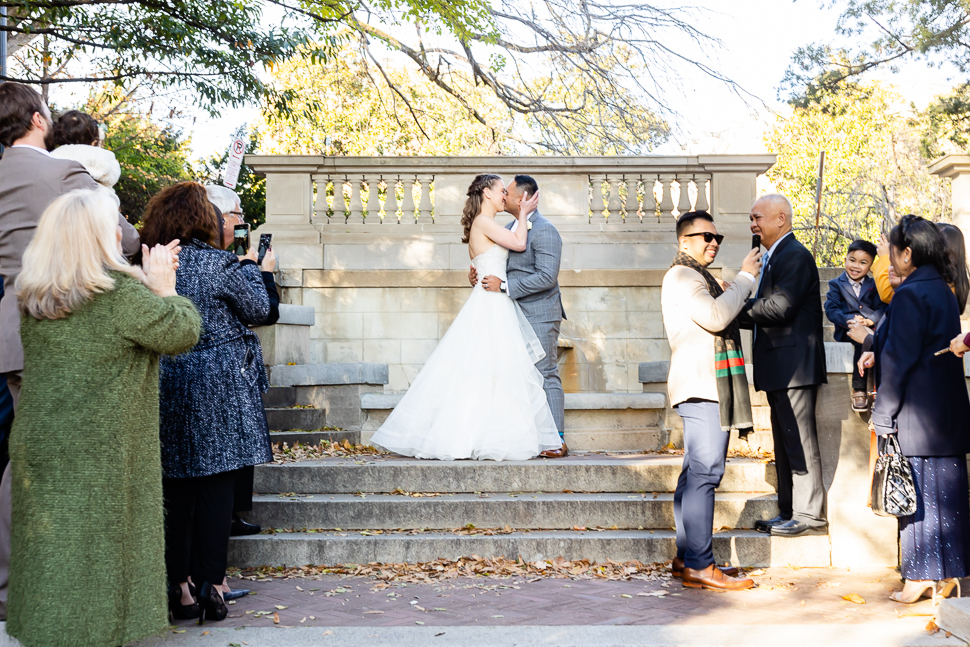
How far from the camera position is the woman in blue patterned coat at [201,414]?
414cm

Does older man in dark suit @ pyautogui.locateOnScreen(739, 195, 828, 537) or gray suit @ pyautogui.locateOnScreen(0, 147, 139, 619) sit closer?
gray suit @ pyautogui.locateOnScreen(0, 147, 139, 619)

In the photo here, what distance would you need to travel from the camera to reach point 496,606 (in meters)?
4.47

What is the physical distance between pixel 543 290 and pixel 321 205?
5.24m

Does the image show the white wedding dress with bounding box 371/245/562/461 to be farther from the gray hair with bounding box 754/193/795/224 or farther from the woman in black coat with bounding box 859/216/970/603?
the woman in black coat with bounding box 859/216/970/603

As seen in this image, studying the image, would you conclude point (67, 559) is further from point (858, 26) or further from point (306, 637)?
point (858, 26)

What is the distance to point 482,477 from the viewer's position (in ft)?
20.1

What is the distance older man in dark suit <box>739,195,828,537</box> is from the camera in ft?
17.3

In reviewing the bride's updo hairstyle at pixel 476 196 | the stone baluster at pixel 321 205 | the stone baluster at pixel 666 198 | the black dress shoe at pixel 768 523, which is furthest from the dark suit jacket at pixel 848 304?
the stone baluster at pixel 321 205

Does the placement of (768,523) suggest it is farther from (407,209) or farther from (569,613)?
(407,209)

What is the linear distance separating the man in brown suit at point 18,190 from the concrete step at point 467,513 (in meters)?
2.25

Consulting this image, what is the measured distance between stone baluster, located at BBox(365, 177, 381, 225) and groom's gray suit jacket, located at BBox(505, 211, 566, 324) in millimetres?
4749

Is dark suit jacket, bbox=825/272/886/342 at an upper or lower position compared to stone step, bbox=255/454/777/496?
upper

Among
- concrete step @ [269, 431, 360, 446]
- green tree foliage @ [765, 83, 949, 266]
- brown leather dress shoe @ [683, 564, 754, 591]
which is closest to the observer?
brown leather dress shoe @ [683, 564, 754, 591]

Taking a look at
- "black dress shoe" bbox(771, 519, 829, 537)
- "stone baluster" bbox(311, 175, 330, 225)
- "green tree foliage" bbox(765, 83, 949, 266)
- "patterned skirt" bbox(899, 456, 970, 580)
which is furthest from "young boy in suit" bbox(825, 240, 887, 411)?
"green tree foliage" bbox(765, 83, 949, 266)
